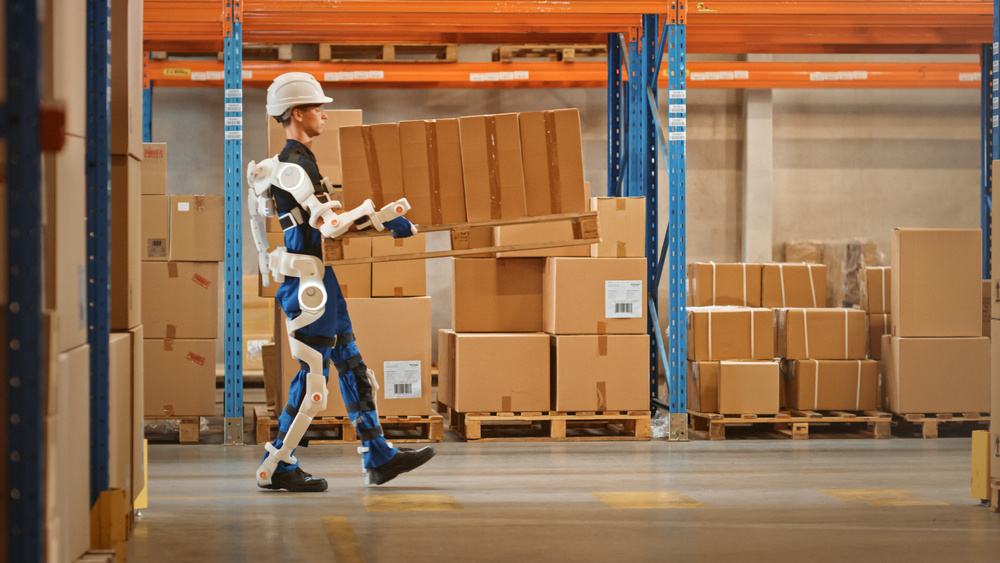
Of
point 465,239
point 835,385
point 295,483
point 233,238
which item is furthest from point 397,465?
point 835,385

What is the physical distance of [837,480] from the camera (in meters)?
5.65

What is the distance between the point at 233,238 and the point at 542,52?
5.46 meters

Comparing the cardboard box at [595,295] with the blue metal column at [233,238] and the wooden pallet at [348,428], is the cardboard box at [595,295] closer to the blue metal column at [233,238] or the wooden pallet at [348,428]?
the wooden pallet at [348,428]

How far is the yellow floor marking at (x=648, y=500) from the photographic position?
15.9 ft

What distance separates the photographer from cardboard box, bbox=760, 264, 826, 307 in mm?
8625

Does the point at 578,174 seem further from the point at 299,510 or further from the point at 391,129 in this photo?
the point at 299,510

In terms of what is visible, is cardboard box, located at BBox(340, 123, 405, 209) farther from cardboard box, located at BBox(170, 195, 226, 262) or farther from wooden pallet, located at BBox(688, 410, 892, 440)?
wooden pallet, located at BBox(688, 410, 892, 440)

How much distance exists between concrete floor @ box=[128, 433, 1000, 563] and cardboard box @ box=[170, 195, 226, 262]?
142 centimetres

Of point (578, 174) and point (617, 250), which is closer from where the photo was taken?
point (578, 174)

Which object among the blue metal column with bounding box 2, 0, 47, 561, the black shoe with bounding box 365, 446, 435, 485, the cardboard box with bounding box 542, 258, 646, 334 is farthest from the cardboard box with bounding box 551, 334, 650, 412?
the blue metal column with bounding box 2, 0, 47, 561

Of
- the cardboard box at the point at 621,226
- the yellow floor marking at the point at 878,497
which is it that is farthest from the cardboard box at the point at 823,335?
the yellow floor marking at the point at 878,497

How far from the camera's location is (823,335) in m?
7.69

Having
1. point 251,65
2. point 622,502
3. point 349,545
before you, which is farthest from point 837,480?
point 251,65

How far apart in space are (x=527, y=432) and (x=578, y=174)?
288 cm
